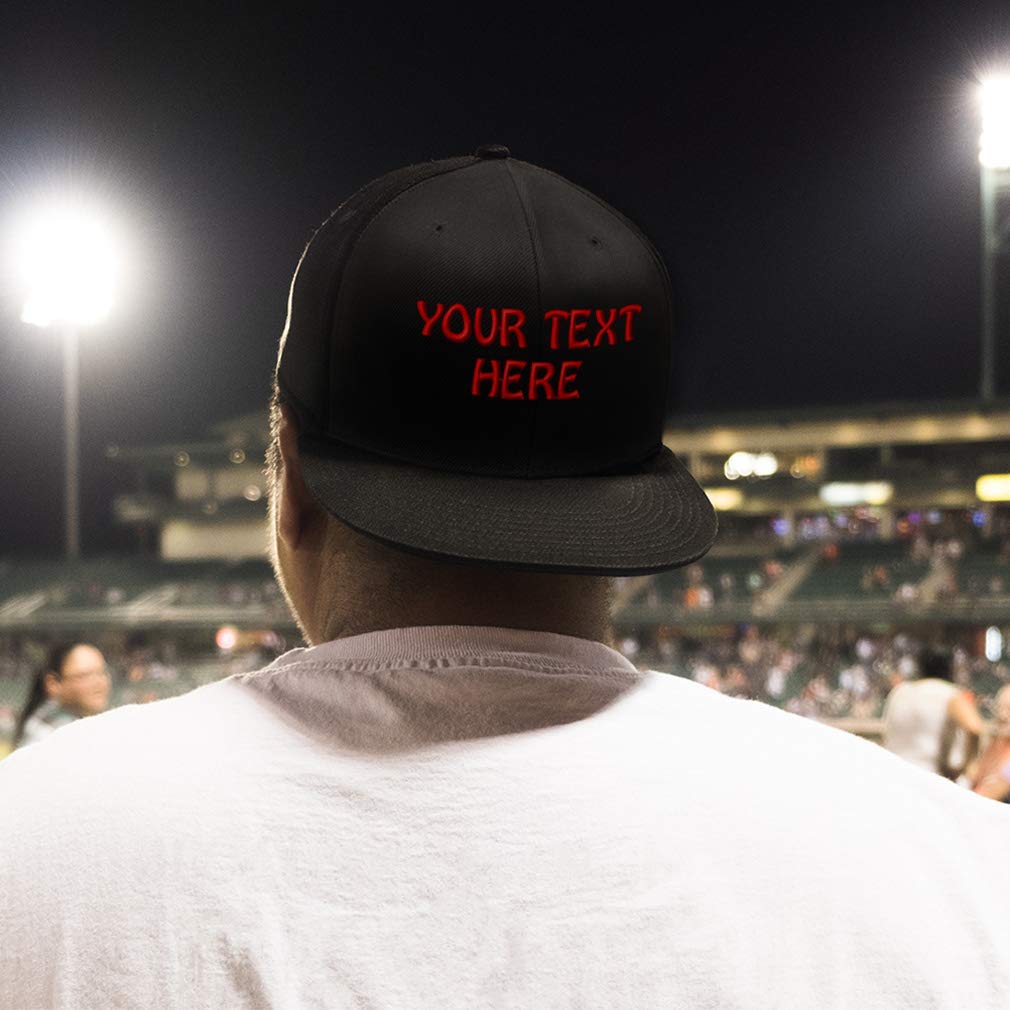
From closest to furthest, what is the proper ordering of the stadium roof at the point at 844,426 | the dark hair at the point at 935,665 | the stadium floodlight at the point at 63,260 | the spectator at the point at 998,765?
1. the spectator at the point at 998,765
2. the dark hair at the point at 935,665
3. the stadium floodlight at the point at 63,260
4. the stadium roof at the point at 844,426

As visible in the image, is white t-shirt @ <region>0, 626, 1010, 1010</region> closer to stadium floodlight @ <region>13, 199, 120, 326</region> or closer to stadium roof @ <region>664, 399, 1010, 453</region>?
stadium floodlight @ <region>13, 199, 120, 326</region>

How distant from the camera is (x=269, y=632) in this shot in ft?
99.4

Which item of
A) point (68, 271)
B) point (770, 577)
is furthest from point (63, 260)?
point (770, 577)

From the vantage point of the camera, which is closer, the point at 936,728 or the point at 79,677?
the point at 79,677

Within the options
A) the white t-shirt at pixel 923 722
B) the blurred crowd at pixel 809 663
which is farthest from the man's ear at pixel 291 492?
the blurred crowd at pixel 809 663

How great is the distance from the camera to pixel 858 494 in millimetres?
31594

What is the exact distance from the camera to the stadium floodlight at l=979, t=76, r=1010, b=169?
1844 cm

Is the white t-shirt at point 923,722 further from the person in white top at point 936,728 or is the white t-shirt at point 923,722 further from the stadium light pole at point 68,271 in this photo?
the stadium light pole at point 68,271

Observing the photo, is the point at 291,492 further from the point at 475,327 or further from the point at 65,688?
the point at 65,688

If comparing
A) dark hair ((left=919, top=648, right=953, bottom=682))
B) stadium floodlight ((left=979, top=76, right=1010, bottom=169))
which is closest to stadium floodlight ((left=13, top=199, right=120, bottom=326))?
dark hair ((left=919, top=648, right=953, bottom=682))

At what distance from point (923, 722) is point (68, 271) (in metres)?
12.8

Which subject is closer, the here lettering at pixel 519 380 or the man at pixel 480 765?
the man at pixel 480 765

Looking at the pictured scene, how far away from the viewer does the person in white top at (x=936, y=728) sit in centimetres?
613

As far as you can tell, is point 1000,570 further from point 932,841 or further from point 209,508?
point 932,841
